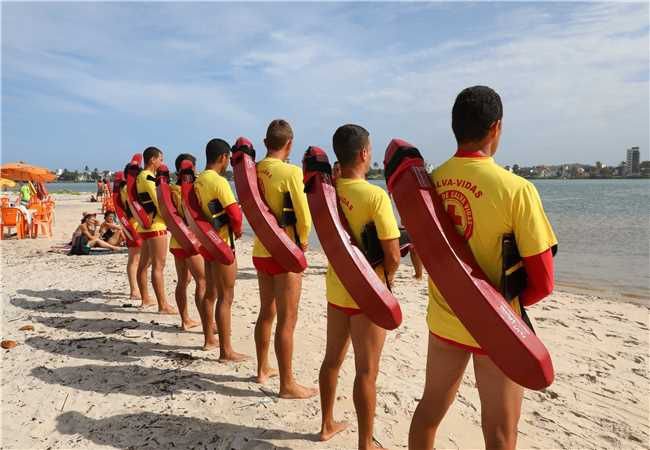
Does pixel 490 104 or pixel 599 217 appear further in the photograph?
pixel 599 217

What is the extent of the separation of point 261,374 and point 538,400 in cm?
246

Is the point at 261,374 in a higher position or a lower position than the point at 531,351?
lower

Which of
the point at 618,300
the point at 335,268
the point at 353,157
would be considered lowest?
the point at 618,300

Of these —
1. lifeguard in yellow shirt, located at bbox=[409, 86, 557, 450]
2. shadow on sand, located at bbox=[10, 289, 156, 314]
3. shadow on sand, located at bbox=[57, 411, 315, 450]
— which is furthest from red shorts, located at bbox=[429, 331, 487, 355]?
shadow on sand, located at bbox=[10, 289, 156, 314]

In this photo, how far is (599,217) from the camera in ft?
84.4

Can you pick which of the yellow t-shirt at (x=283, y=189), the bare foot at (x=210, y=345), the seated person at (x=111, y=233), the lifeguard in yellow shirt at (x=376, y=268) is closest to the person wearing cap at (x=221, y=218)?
the bare foot at (x=210, y=345)

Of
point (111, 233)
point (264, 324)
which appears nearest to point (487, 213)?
point (264, 324)

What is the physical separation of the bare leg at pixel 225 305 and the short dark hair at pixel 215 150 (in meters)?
1.06

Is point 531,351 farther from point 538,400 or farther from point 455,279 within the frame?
point 538,400

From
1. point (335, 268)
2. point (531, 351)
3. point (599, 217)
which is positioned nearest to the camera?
point (531, 351)

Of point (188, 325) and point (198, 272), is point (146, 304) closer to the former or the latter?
point (188, 325)

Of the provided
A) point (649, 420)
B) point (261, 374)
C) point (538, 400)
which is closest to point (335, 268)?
point (261, 374)

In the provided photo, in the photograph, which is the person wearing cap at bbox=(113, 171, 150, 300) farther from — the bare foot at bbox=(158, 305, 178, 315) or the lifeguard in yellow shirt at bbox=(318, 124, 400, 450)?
the lifeguard in yellow shirt at bbox=(318, 124, 400, 450)

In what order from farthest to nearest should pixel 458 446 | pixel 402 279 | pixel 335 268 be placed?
1. pixel 402 279
2. pixel 458 446
3. pixel 335 268
